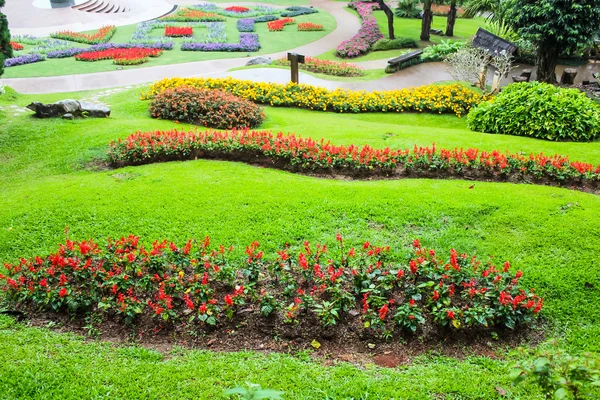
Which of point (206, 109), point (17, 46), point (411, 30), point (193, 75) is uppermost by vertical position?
point (411, 30)

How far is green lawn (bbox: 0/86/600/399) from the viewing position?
160 inches

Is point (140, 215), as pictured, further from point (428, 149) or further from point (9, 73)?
point (9, 73)

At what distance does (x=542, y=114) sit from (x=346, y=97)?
5618 mm

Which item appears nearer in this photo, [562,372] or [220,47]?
[562,372]

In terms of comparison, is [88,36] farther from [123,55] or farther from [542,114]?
[542,114]

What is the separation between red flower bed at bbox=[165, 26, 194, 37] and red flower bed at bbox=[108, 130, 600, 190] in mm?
18588

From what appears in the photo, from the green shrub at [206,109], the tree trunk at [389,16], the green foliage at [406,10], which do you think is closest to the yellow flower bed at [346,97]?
the green shrub at [206,109]

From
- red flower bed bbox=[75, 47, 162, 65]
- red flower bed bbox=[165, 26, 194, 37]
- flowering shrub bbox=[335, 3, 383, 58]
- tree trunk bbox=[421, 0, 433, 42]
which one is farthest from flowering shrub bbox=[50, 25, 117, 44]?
tree trunk bbox=[421, 0, 433, 42]

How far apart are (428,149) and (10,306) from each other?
7.18 m

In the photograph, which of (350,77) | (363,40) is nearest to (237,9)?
(363,40)

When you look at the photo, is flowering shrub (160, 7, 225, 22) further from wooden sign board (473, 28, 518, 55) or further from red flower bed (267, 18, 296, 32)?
wooden sign board (473, 28, 518, 55)

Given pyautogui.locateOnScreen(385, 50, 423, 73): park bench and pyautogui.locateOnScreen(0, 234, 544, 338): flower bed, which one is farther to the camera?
pyautogui.locateOnScreen(385, 50, 423, 73): park bench

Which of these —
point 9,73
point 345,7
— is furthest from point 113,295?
point 345,7

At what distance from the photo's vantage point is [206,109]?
11609 millimetres
